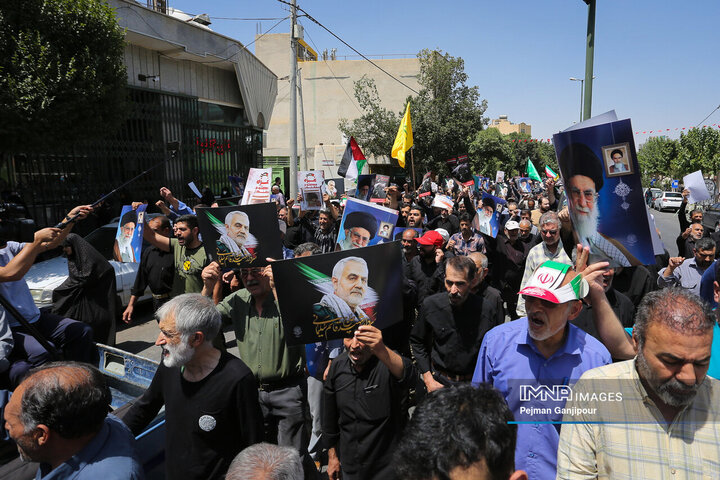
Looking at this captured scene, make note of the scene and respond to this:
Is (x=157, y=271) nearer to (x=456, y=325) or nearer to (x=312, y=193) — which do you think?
(x=456, y=325)

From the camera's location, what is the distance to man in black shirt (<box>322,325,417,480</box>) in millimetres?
3080

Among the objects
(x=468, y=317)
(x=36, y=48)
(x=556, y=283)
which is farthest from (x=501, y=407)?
(x=36, y=48)

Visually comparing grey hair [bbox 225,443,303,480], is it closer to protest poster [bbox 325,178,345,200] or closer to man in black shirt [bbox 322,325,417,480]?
man in black shirt [bbox 322,325,417,480]

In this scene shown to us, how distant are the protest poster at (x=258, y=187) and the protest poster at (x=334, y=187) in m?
4.78

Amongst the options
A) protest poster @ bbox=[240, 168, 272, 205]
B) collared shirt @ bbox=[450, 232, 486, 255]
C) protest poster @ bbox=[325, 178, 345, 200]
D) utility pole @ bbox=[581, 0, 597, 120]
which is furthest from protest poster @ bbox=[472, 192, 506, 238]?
protest poster @ bbox=[325, 178, 345, 200]

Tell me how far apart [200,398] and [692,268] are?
5.20 m

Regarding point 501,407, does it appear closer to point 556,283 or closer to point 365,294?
point 556,283

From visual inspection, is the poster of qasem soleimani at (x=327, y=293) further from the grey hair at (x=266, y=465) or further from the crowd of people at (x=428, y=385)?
the grey hair at (x=266, y=465)

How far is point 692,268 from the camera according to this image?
5492 mm

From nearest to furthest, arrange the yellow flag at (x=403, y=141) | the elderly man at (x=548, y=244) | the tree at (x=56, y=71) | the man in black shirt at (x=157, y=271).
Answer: the elderly man at (x=548, y=244) < the man in black shirt at (x=157, y=271) < the tree at (x=56, y=71) < the yellow flag at (x=403, y=141)

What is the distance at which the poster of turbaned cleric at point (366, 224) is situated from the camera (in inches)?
210

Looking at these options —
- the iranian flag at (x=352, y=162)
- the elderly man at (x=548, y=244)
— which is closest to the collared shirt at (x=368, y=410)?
the elderly man at (x=548, y=244)

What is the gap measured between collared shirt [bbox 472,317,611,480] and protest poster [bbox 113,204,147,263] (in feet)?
15.2

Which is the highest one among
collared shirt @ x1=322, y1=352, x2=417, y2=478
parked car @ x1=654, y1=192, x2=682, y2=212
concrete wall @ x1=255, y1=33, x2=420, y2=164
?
concrete wall @ x1=255, y1=33, x2=420, y2=164
